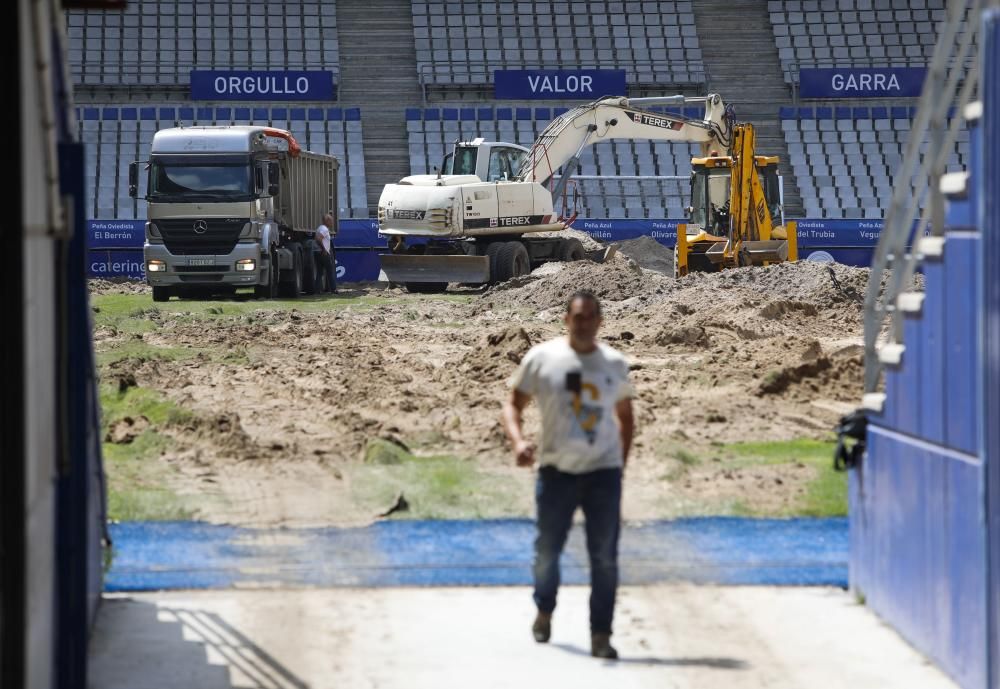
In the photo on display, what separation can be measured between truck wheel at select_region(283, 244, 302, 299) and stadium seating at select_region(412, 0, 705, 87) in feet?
57.8

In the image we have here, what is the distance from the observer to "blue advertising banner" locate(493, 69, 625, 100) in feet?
166

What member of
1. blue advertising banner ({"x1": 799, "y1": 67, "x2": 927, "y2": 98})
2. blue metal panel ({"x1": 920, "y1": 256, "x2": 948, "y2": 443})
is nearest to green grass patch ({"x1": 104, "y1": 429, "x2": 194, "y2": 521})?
blue metal panel ({"x1": 920, "y1": 256, "x2": 948, "y2": 443})

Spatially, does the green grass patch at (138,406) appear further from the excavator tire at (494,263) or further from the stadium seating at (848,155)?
the stadium seating at (848,155)

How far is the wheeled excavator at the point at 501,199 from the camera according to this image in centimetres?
3516

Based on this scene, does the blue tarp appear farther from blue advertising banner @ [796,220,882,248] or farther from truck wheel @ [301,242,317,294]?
blue advertising banner @ [796,220,882,248]

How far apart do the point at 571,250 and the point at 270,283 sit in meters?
8.88

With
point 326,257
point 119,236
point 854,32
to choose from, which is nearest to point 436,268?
point 326,257

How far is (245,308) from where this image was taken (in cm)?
3019

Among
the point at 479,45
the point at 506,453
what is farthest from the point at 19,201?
the point at 479,45

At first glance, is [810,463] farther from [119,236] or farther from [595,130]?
[119,236]

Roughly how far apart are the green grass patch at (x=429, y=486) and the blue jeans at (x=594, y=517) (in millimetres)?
3794

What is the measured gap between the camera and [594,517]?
314 inches

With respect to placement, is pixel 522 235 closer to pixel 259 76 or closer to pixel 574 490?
pixel 259 76

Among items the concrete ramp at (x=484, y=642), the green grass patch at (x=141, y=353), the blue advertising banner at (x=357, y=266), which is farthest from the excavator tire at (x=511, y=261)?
the concrete ramp at (x=484, y=642)
